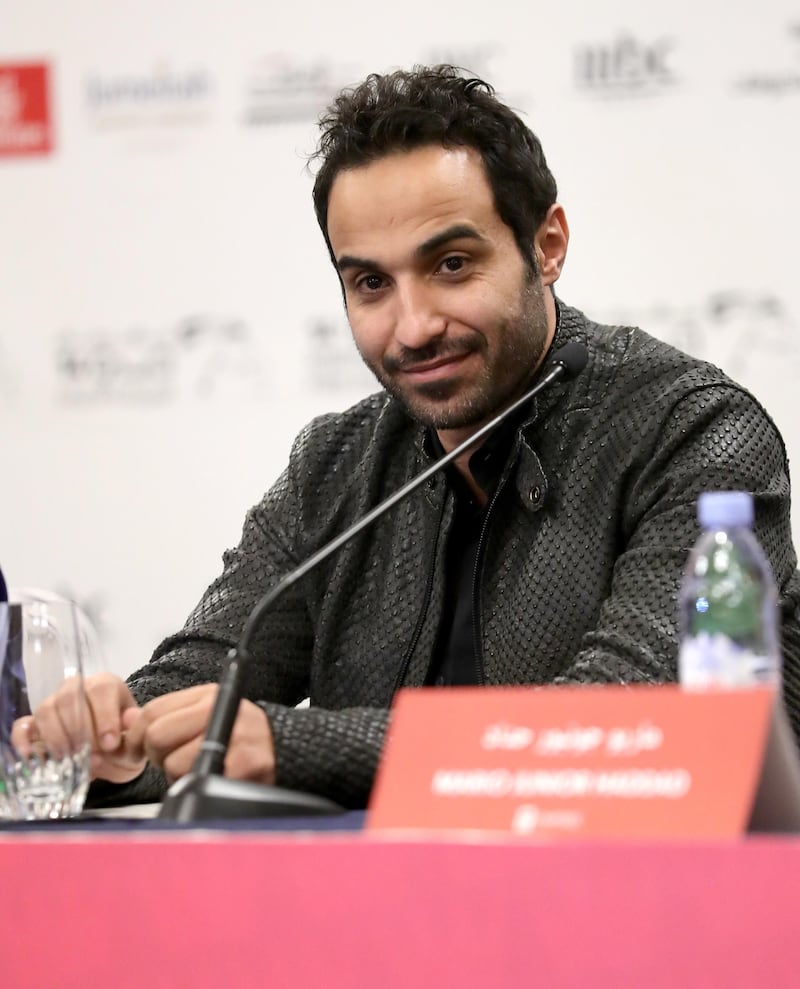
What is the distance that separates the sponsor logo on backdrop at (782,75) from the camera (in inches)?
102

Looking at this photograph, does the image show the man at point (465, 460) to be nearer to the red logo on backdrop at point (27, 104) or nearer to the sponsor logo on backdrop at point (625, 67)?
the sponsor logo on backdrop at point (625, 67)

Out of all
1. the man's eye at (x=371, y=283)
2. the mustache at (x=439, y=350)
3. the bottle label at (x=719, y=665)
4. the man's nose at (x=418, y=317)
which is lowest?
the bottle label at (x=719, y=665)

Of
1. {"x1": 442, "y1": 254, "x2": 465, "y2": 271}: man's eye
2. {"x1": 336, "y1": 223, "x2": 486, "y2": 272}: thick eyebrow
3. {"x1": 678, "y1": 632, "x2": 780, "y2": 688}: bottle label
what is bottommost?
{"x1": 678, "y1": 632, "x2": 780, "y2": 688}: bottle label

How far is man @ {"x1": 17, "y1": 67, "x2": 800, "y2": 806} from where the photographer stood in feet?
5.89

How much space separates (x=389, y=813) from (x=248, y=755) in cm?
53

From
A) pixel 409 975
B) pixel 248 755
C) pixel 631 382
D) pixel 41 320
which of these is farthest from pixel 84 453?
pixel 409 975

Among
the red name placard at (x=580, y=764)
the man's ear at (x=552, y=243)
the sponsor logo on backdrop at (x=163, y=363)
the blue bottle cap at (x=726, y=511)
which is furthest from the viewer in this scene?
the sponsor logo on backdrop at (x=163, y=363)

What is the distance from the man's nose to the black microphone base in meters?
0.92

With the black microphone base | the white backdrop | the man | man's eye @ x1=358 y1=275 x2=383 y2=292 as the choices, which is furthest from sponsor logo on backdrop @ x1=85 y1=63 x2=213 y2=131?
the black microphone base

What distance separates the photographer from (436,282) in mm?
1906

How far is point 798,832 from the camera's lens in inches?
33.6

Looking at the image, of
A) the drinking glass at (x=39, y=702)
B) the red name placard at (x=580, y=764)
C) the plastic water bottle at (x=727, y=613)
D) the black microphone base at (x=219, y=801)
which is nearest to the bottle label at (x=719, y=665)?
the plastic water bottle at (x=727, y=613)

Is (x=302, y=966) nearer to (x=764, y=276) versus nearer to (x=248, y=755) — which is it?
(x=248, y=755)

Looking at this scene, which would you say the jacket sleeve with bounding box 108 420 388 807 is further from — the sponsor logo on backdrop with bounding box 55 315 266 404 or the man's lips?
the sponsor logo on backdrop with bounding box 55 315 266 404
